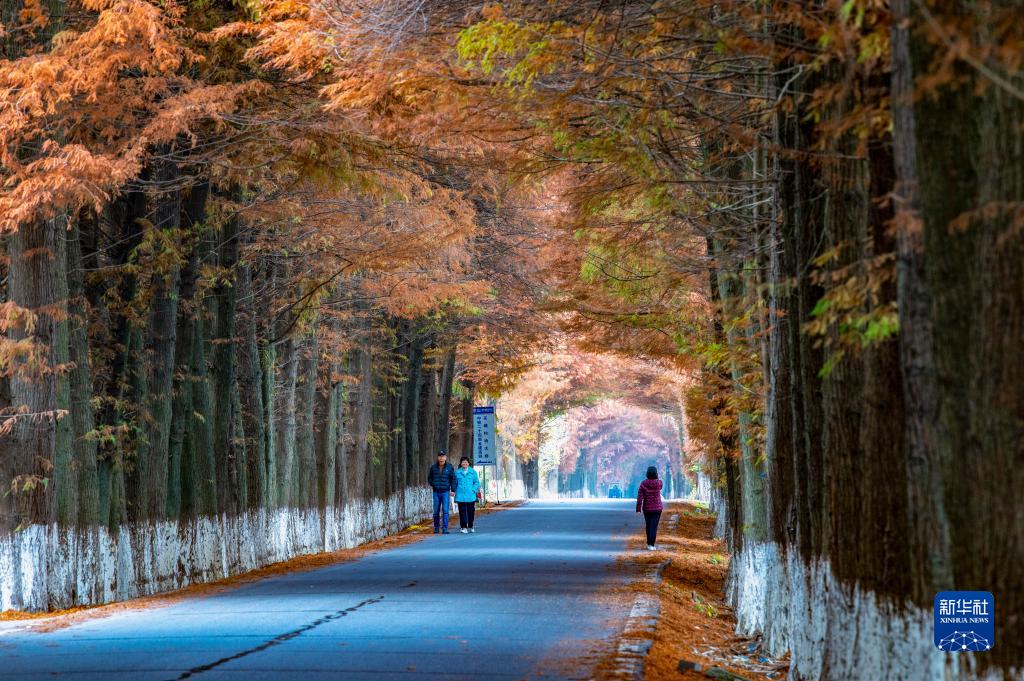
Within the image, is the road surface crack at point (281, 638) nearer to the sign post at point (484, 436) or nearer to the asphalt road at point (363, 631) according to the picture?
the asphalt road at point (363, 631)

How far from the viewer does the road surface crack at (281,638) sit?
11.5m

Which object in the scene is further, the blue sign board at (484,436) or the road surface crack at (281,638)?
the blue sign board at (484,436)

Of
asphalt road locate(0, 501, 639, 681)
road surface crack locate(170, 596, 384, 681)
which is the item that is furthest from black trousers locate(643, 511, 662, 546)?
road surface crack locate(170, 596, 384, 681)

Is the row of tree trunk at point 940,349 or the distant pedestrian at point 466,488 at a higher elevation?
the row of tree trunk at point 940,349

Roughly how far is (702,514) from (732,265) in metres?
41.4

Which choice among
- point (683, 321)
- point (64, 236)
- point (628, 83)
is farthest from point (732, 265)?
point (64, 236)

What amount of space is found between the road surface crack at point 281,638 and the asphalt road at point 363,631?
1cm

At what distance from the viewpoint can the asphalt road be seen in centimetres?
1178

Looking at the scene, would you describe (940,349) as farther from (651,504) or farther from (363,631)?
(651,504)

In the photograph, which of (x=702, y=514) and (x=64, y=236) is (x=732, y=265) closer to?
(x=64, y=236)

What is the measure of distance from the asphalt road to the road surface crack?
14 millimetres

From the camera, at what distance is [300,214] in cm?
2584

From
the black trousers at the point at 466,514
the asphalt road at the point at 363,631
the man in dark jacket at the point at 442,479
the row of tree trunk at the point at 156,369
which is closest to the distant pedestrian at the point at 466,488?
the black trousers at the point at 466,514

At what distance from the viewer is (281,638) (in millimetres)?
13898
